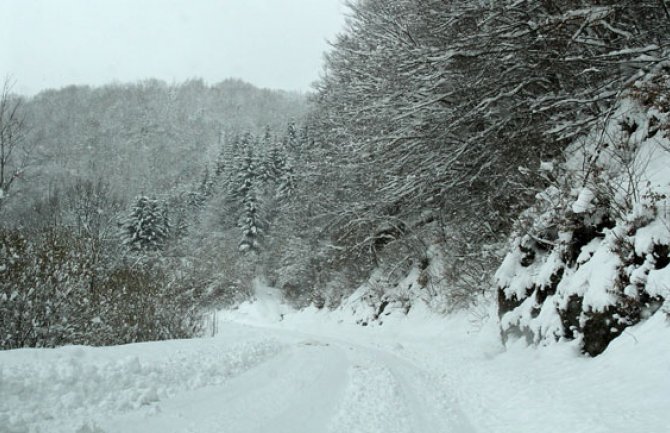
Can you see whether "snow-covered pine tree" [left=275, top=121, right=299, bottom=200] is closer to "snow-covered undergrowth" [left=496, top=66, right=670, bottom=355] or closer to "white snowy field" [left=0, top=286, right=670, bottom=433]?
"snow-covered undergrowth" [left=496, top=66, right=670, bottom=355]

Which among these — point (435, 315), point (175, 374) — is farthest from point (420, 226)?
point (175, 374)

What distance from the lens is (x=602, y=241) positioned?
6.65 meters

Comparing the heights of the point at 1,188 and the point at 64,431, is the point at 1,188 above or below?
above

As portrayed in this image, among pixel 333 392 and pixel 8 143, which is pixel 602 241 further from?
pixel 8 143

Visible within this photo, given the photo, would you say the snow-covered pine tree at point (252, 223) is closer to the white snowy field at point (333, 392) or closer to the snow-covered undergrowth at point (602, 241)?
the white snowy field at point (333, 392)

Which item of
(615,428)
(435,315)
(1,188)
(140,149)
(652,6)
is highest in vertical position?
(140,149)

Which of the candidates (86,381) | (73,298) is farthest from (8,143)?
(86,381)

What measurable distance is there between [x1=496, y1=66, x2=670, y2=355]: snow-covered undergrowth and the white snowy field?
1.22 feet

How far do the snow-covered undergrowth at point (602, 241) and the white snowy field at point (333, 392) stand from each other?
37 centimetres

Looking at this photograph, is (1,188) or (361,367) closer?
(361,367)

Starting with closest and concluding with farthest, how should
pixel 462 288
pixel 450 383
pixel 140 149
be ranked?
1. pixel 450 383
2. pixel 462 288
3. pixel 140 149

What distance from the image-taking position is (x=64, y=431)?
12.2 ft

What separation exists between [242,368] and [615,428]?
544cm

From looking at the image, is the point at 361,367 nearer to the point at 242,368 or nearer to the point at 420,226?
the point at 242,368
